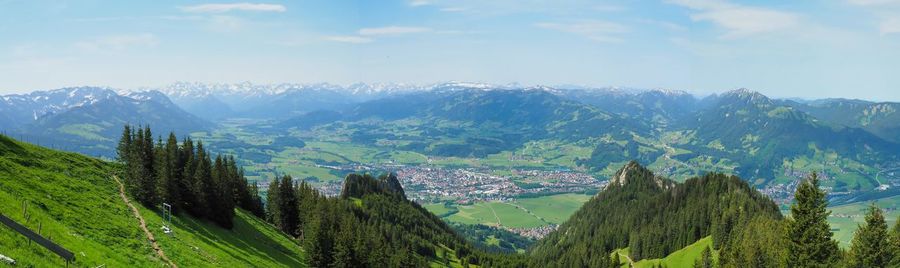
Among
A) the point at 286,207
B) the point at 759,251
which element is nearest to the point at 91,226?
the point at 286,207

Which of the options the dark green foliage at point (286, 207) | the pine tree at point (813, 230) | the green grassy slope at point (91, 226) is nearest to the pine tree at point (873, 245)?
the pine tree at point (813, 230)

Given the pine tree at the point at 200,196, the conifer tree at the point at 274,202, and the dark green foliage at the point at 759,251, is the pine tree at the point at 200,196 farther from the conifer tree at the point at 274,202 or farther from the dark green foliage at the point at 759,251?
the dark green foliage at the point at 759,251

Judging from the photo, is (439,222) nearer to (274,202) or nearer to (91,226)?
(274,202)

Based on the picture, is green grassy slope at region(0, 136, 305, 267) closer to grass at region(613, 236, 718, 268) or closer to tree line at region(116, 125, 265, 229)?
tree line at region(116, 125, 265, 229)

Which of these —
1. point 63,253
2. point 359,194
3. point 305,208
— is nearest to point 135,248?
point 63,253

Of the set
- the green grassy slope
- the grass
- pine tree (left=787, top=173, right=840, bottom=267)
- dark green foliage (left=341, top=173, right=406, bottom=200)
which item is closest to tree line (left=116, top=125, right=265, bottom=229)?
the green grassy slope

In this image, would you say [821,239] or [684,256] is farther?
[684,256]

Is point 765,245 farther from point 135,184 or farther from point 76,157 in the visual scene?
point 76,157
